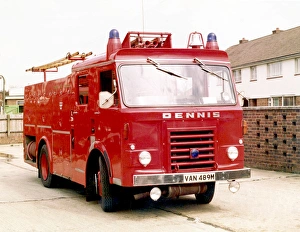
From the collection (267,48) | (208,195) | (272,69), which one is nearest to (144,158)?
(208,195)

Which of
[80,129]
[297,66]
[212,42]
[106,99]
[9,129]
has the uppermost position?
[297,66]

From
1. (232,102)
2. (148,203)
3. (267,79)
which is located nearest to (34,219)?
(148,203)

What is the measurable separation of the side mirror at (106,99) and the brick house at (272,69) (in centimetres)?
3185

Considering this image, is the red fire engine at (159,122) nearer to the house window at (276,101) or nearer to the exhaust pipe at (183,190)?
the exhaust pipe at (183,190)

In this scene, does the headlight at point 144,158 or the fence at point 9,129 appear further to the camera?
the fence at point 9,129

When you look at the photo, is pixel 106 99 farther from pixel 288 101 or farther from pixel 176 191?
pixel 288 101

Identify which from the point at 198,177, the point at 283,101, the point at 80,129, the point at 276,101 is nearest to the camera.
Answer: the point at 198,177

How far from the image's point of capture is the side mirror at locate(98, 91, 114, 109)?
8219 mm

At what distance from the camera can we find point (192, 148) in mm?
8281

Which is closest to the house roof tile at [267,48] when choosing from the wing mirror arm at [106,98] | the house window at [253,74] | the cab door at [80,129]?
the house window at [253,74]

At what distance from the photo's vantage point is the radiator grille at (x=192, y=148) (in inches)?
323

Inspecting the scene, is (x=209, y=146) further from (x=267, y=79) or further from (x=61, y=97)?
(x=267, y=79)

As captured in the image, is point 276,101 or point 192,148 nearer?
point 192,148

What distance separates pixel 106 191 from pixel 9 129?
2316 cm
